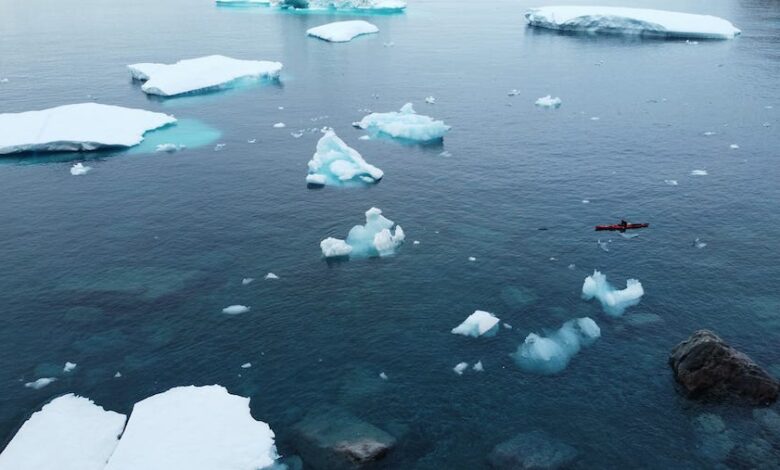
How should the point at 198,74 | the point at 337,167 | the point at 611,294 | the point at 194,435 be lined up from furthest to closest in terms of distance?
the point at 198,74, the point at 337,167, the point at 611,294, the point at 194,435

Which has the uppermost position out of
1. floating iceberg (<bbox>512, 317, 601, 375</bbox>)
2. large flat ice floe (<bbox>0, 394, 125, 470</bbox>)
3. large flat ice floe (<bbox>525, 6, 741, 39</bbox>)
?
large flat ice floe (<bbox>525, 6, 741, 39</bbox>)

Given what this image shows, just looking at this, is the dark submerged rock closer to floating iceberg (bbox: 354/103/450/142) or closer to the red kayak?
the red kayak

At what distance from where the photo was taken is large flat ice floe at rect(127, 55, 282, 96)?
7138 cm

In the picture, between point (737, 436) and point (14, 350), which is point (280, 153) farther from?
point (737, 436)

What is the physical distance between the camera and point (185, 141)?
57406mm

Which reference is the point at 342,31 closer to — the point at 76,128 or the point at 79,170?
the point at 76,128

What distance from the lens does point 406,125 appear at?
57750 millimetres

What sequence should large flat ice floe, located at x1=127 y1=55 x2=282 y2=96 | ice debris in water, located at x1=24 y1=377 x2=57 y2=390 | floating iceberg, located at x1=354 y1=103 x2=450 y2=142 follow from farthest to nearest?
large flat ice floe, located at x1=127 y1=55 x2=282 y2=96, floating iceberg, located at x1=354 y1=103 x2=450 y2=142, ice debris in water, located at x1=24 y1=377 x2=57 y2=390

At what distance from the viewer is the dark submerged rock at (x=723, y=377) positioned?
88.6 feet

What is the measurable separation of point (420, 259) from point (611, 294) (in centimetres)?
1083

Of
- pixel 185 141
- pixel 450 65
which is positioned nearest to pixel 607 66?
pixel 450 65

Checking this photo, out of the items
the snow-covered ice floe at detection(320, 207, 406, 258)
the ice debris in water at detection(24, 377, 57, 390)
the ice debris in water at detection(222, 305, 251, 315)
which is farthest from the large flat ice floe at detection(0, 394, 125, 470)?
the snow-covered ice floe at detection(320, 207, 406, 258)

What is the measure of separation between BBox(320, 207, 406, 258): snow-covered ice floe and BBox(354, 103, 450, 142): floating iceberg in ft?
63.6

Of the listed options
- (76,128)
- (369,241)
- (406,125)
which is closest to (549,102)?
(406,125)
